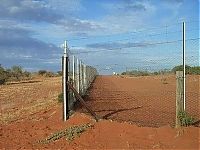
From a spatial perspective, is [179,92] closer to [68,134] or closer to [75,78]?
[68,134]

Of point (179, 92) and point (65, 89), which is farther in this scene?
point (65, 89)

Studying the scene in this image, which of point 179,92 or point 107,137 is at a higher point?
point 179,92

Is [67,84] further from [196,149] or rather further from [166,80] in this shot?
[166,80]

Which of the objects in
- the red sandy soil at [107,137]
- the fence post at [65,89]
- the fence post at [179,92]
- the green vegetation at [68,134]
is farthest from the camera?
Result: the fence post at [65,89]

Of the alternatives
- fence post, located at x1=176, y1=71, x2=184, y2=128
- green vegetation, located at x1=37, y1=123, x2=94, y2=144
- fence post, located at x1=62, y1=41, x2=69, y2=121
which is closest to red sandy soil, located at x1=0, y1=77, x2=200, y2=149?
green vegetation, located at x1=37, y1=123, x2=94, y2=144

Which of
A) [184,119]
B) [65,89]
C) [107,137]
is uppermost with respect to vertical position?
[65,89]

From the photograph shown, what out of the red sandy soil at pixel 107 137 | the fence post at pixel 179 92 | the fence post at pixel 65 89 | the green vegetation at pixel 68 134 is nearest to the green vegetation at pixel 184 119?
the fence post at pixel 179 92

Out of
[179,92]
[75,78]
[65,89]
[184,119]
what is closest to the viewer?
[184,119]

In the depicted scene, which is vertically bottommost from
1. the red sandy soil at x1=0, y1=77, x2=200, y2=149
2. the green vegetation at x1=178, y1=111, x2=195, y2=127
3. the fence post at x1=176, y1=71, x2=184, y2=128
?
the red sandy soil at x1=0, y1=77, x2=200, y2=149

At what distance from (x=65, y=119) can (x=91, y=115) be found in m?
0.80

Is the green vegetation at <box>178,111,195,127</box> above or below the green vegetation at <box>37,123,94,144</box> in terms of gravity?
above

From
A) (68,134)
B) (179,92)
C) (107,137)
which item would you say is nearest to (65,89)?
(68,134)

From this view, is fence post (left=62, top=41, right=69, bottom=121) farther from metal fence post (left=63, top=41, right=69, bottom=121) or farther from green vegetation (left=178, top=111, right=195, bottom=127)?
green vegetation (left=178, top=111, right=195, bottom=127)

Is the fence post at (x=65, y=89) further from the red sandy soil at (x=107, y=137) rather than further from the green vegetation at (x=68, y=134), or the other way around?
the green vegetation at (x=68, y=134)
